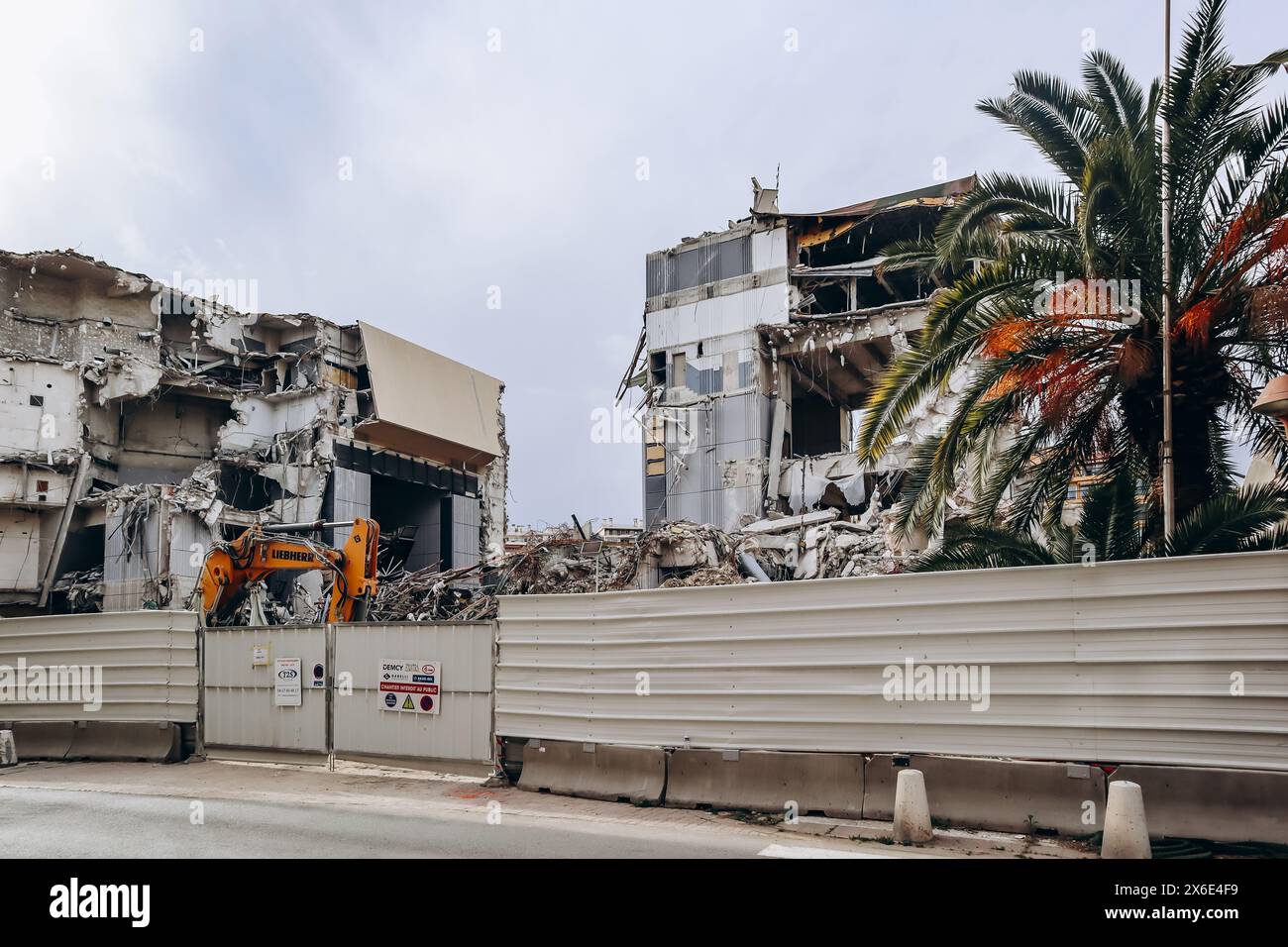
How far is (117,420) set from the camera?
34062 millimetres

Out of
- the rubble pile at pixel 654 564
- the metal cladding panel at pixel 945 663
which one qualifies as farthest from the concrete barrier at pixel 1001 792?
the rubble pile at pixel 654 564

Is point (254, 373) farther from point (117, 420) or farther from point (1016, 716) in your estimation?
point (1016, 716)

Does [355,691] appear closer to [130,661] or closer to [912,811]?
[130,661]

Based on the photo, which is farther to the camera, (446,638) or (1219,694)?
(446,638)

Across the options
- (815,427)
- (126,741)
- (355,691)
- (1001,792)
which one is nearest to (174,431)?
(126,741)

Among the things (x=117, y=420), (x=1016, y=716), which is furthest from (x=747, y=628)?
(x=117, y=420)

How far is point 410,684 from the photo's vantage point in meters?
13.1

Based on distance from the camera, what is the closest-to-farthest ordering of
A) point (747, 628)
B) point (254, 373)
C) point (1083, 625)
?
point (1083, 625), point (747, 628), point (254, 373)

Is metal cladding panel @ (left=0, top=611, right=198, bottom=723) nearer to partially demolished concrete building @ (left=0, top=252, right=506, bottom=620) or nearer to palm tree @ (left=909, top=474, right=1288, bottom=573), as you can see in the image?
palm tree @ (left=909, top=474, right=1288, bottom=573)

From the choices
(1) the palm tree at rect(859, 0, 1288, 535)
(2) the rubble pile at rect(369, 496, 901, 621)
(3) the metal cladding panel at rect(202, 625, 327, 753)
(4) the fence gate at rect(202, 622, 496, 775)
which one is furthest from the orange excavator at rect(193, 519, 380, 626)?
(1) the palm tree at rect(859, 0, 1288, 535)

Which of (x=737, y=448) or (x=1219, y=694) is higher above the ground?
(x=737, y=448)

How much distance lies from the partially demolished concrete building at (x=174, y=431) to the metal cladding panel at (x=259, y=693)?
50.2 feet

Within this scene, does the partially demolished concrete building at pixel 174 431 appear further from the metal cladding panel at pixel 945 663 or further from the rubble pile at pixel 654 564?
the metal cladding panel at pixel 945 663
